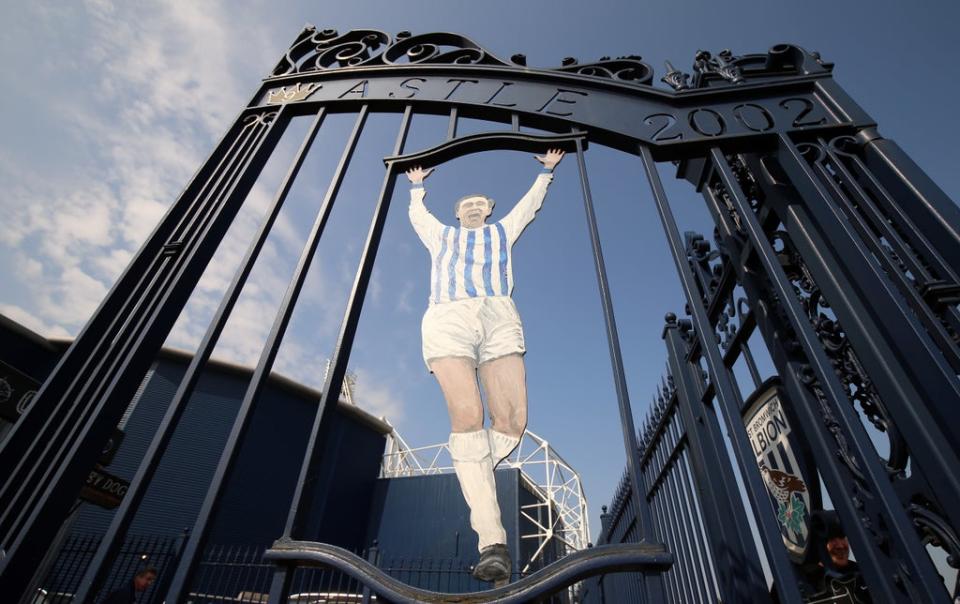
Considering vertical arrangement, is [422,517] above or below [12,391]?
above

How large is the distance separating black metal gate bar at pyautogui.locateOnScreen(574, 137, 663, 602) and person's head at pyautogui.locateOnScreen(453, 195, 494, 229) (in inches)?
30.5

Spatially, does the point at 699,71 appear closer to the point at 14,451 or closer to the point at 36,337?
the point at 14,451

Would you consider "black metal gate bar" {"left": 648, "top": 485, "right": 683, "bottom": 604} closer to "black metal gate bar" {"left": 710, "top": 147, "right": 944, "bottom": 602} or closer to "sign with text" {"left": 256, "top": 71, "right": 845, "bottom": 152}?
"black metal gate bar" {"left": 710, "top": 147, "right": 944, "bottom": 602}

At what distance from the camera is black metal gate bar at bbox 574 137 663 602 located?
1566mm

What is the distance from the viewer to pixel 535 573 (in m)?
1.54

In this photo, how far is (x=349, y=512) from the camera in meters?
18.0

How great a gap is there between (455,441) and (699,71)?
302 cm

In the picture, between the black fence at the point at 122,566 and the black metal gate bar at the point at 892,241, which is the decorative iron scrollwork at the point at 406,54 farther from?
the black fence at the point at 122,566

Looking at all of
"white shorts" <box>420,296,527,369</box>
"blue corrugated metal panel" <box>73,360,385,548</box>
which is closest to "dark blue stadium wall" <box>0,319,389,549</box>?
"blue corrugated metal panel" <box>73,360,385,548</box>

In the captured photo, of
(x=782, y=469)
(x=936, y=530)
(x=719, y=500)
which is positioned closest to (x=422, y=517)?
(x=719, y=500)

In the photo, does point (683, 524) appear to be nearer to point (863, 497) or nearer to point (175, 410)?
point (863, 497)

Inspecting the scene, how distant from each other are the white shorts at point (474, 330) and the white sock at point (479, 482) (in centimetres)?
41

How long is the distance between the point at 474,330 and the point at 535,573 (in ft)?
4.15

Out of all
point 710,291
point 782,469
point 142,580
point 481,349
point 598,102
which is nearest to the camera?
point 481,349
